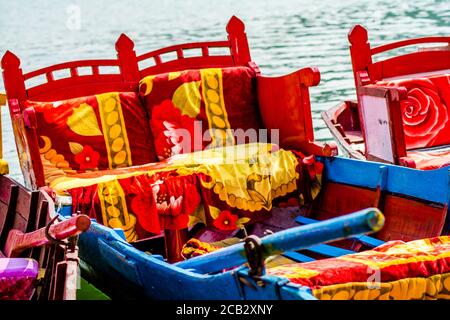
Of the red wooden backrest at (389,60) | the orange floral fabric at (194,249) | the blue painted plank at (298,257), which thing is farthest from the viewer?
the red wooden backrest at (389,60)

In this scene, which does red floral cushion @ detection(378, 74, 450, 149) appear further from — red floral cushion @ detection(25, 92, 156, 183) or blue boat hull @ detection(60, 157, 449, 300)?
red floral cushion @ detection(25, 92, 156, 183)

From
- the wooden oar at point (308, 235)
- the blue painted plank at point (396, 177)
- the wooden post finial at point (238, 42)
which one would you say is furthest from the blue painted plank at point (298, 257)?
the wooden post finial at point (238, 42)

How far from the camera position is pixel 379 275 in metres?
3.24

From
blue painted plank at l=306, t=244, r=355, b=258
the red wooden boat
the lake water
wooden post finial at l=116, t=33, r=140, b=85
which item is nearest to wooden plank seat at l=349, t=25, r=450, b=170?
the red wooden boat

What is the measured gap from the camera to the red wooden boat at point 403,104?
16.7 ft

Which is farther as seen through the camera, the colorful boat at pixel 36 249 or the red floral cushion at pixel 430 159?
the red floral cushion at pixel 430 159

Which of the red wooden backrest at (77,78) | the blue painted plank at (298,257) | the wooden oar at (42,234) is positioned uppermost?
the red wooden backrest at (77,78)

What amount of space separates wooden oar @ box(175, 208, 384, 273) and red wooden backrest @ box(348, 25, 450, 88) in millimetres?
2419

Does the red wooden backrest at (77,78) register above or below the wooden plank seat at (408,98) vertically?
above

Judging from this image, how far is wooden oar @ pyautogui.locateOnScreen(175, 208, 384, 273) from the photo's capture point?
259 cm

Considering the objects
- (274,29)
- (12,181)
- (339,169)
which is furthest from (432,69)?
(274,29)

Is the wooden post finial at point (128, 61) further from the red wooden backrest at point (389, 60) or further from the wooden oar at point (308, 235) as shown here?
the wooden oar at point (308, 235)

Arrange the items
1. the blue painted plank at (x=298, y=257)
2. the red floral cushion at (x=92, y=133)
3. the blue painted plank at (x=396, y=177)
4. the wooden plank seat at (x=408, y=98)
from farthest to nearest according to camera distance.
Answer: the wooden plank seat at (x=408, y=98)
the red floral cushion at (x=92, y=133)
the blue painted plank at (x=298, y=257)
the blue painted plank at (x=396, y=177)
